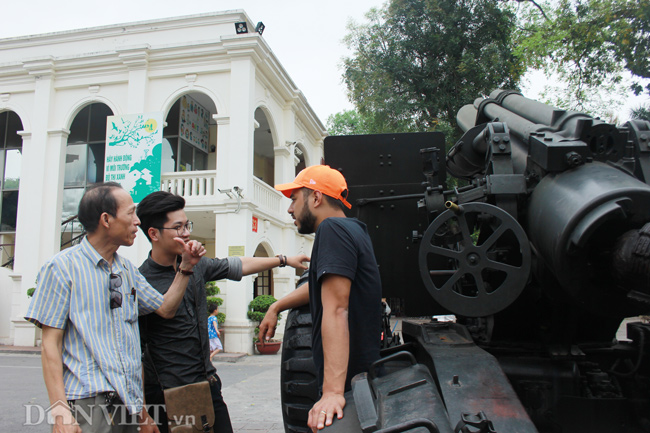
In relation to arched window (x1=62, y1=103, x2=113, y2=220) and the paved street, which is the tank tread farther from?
arched window (x1=62, y1=103, x2=113, y2=220)

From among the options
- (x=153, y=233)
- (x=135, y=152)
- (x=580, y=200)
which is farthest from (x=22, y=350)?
(x=580, y=200)

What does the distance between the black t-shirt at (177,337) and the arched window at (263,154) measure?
609 inches

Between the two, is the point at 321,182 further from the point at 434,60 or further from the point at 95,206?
the point at 434,60

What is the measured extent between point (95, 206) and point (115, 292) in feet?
1.33

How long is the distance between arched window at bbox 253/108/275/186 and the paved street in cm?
913

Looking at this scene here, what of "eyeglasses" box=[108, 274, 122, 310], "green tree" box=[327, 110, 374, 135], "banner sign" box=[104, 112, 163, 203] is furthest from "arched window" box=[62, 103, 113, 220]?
"green tree" box=[327, 110, 374, 135]

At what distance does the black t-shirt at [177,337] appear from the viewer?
269 centimetres

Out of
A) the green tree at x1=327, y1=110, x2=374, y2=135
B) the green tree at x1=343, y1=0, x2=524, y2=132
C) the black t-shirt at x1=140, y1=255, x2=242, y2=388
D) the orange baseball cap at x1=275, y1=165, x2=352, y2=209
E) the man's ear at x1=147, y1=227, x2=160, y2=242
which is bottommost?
the black t-shirt at x1=140, y1=255, x2=242, y2=388

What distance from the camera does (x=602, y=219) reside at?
1.73m

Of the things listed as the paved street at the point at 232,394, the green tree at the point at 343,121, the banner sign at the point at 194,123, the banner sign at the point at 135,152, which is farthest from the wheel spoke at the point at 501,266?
the green tree at the point at 343,121

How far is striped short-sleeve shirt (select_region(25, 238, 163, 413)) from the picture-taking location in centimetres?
205

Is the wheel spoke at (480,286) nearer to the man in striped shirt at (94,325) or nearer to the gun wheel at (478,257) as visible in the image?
the gun wheel at (478,257)

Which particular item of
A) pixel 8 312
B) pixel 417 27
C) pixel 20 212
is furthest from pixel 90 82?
pixel 417 27

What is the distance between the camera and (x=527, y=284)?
2451 millimetres
